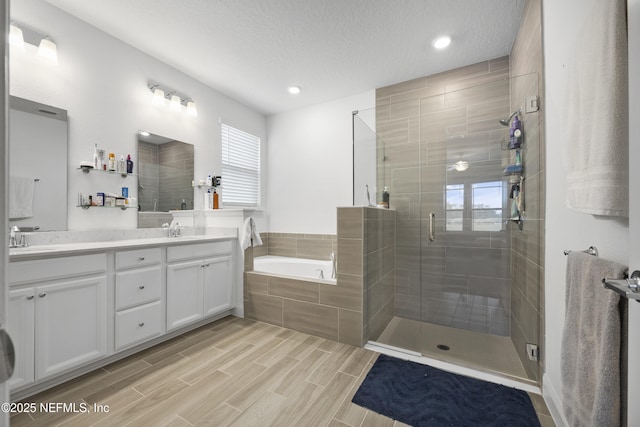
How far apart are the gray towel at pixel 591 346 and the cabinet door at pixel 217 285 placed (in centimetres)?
257

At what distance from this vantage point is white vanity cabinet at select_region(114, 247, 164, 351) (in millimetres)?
1938

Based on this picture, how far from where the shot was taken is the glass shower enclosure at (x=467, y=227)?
6.66 ft

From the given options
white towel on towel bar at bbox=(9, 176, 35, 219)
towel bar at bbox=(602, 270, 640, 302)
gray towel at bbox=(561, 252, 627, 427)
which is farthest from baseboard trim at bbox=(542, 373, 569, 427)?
white towel on towel bar at bbox=(9, 176, 35, 219)

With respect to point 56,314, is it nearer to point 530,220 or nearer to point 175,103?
point 175,103

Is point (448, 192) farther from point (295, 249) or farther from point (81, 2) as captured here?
point (81, 2)

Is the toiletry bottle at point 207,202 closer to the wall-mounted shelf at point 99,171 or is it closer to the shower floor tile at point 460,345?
the wall-mounted shelf at point 99,171

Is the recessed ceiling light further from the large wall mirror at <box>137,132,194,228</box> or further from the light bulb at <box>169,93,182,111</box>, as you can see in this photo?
the large wall mirror at <box>137,132,194,228</box>

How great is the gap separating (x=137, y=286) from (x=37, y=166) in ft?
3.84

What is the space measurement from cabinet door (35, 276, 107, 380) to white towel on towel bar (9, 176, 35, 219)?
75 cm

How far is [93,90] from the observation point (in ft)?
7.64

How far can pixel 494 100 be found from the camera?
245 cm

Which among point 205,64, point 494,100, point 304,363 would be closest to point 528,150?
point 494,100

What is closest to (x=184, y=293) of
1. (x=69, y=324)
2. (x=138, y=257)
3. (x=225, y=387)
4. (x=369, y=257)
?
(x=138, y=257)

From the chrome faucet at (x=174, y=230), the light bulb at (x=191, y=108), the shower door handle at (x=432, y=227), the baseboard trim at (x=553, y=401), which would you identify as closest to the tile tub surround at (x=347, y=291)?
the shower door handle at (x=432, y=227)
